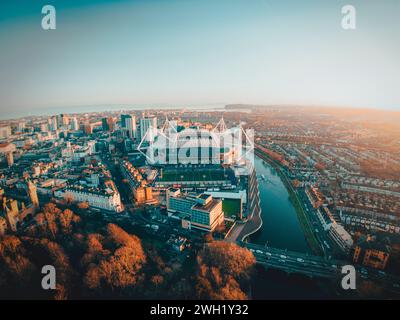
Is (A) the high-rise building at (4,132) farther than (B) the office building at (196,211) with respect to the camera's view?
Yes

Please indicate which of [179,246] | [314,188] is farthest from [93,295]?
[314,188]

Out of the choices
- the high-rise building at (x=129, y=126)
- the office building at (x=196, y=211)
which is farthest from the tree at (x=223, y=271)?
the high-rise building at (x=129, y=126)

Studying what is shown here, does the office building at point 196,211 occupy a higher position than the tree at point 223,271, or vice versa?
Result: the office building at point 196,211

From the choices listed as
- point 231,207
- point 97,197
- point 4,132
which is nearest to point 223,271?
point 231,207

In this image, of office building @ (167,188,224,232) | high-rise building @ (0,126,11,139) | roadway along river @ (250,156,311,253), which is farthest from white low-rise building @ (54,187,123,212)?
high-rise building @ (0,126,11,139)

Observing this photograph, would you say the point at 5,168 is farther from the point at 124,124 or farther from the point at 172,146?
the point at 124,124

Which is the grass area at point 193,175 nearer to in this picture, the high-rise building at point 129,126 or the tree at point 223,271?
the tree at point 223,271

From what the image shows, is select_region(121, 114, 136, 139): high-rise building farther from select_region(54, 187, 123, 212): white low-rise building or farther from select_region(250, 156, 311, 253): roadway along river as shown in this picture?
select_region(250, 156, 311, 253): roadway along river
